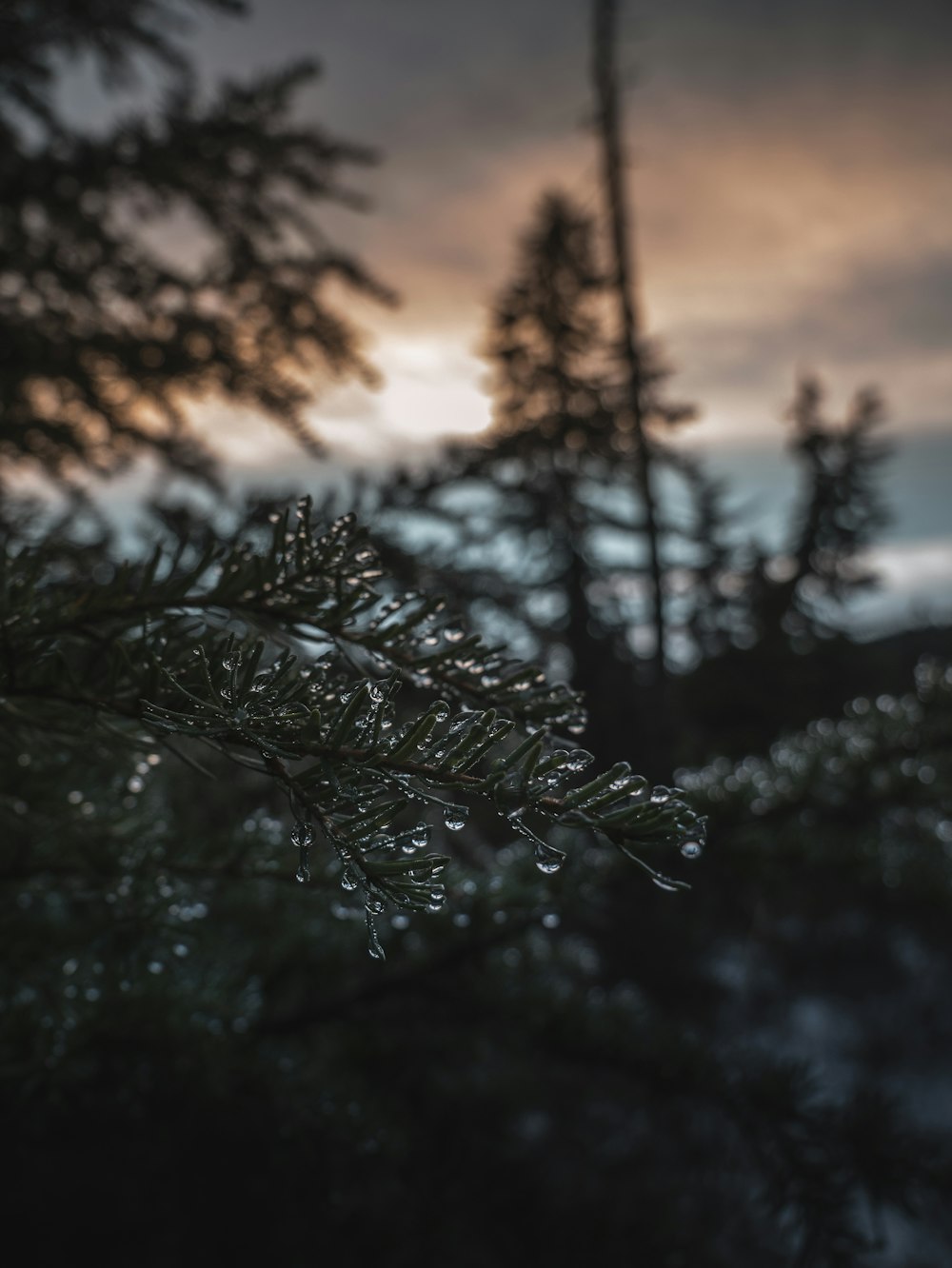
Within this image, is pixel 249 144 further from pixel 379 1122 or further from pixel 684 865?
pixel 379 1122

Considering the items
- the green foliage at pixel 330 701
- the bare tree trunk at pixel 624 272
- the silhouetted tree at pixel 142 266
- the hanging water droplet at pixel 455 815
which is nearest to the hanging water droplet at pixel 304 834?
the green foliage at pixel 330 701

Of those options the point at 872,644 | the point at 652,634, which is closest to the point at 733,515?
the point at 872,644

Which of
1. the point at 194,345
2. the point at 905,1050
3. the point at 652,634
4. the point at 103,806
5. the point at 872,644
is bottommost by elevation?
the point at 905,1050

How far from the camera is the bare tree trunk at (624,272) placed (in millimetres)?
13875

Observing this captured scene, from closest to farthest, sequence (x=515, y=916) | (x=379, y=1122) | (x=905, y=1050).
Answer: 1. (x=515, y=916)
2. (x=379, y=1122)
3. (x=905, y=1050)

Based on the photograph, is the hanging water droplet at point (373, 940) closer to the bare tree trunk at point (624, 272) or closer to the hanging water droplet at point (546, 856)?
the hanging water droplet at point (546, 856)

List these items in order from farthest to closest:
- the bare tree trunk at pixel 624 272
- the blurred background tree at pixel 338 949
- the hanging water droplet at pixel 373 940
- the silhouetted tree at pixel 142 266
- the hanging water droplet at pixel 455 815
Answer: the bare tree trunk at pixel 624 272 < the silhouetted tree at pixel 142 266 < the blurred background tree at pixel 338 949 < the hanging water droplet at pixel 455 815 < the hanging water droplet at pixel 373 940

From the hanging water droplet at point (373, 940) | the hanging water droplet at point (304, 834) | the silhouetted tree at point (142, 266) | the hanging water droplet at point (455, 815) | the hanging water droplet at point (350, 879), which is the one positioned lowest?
the hanging water droplet at point (373, 940)

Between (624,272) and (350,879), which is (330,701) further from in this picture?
(624,272)

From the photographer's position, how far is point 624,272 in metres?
14.1

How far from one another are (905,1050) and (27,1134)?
14.7 m

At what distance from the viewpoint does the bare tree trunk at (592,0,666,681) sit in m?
13.9

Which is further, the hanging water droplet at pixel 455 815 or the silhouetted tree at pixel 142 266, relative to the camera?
the silhouetted tree at pixel 142 266

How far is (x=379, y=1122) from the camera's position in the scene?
1939 mm
